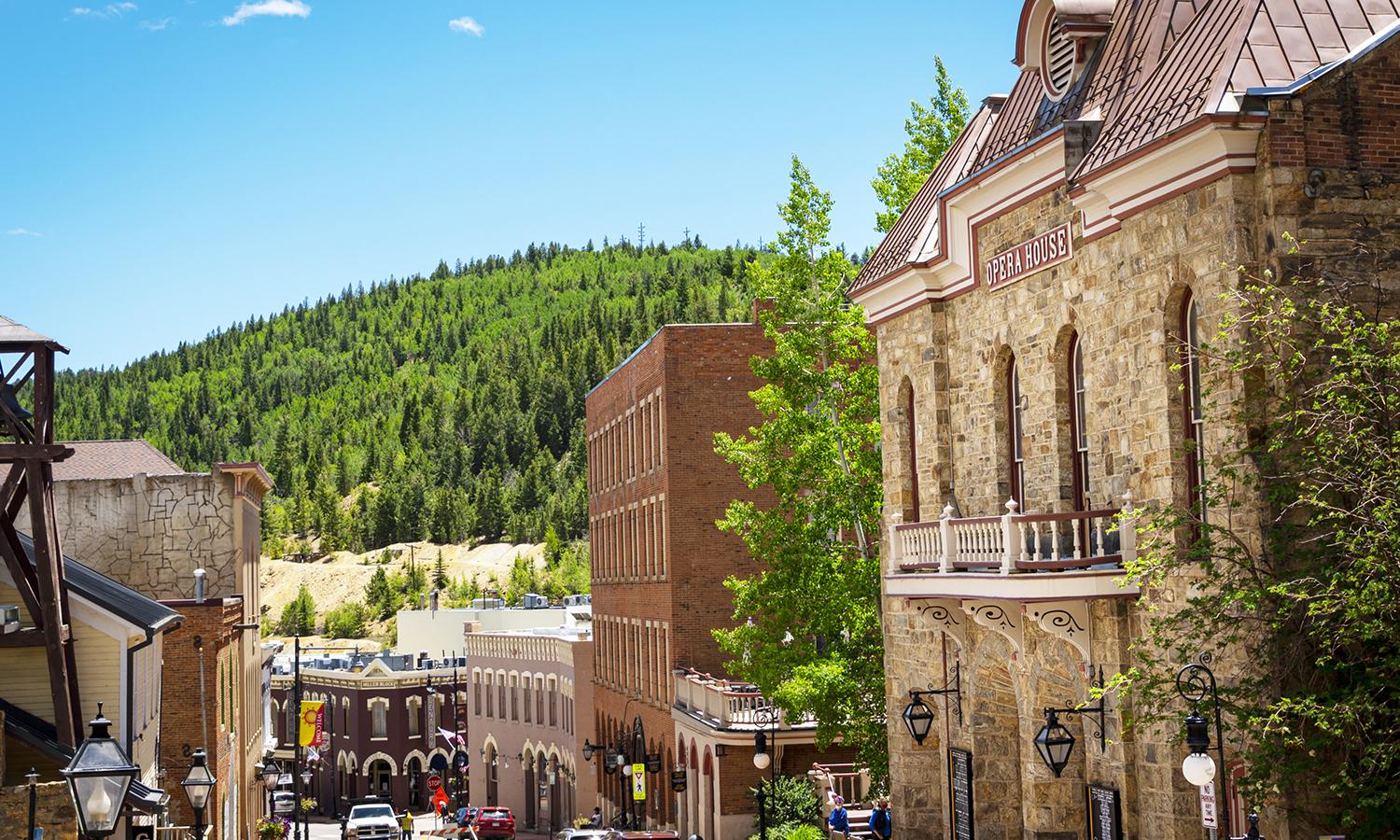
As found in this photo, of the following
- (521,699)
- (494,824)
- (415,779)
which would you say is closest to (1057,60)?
(494,824)

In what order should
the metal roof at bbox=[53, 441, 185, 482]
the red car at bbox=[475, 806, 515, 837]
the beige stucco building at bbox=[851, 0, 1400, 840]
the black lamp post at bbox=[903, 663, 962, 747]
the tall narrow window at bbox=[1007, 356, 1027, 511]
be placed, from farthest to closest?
the red car at bbox=[475, 806, 515, 837] < the metal roof at bbox=[53, 441, 185, 482] < the black lamp post at bbox=[903, 663, 962, 747] < the tall narrow window at bbox=[1007, 356, 1027, 511] < the beige stucco building at bbox=[851, 0, 1400, 840]

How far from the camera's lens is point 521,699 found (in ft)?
244

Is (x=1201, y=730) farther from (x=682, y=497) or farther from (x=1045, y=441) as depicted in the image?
(x=682, y=497)

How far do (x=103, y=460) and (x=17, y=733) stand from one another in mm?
24233

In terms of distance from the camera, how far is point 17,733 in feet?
80.4

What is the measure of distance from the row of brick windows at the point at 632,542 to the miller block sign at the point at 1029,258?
2518cm

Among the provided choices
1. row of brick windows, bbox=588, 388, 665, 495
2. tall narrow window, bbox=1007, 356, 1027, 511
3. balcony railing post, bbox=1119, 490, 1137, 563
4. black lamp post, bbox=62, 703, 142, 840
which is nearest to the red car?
row of brick windows, bbox=588, 388, 665, 495

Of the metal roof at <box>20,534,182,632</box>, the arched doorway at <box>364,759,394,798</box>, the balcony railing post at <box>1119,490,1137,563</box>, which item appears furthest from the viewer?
the arched doorway at <box>364,759,394,798</box>

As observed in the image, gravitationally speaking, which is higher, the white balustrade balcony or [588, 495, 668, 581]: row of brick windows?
[588, 495, 668, 581]: row of brick windows

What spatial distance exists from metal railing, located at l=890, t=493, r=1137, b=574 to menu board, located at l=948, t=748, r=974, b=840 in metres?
3.35

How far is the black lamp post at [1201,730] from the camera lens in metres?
14.4

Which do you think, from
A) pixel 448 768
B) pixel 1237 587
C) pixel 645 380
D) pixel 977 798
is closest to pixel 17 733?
pixel 977 798

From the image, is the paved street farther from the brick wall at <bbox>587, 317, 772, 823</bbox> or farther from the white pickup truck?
→ the brick wall at <bbox>587, 317, 772, 823</bbox>

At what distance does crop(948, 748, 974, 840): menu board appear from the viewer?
79.6ft
